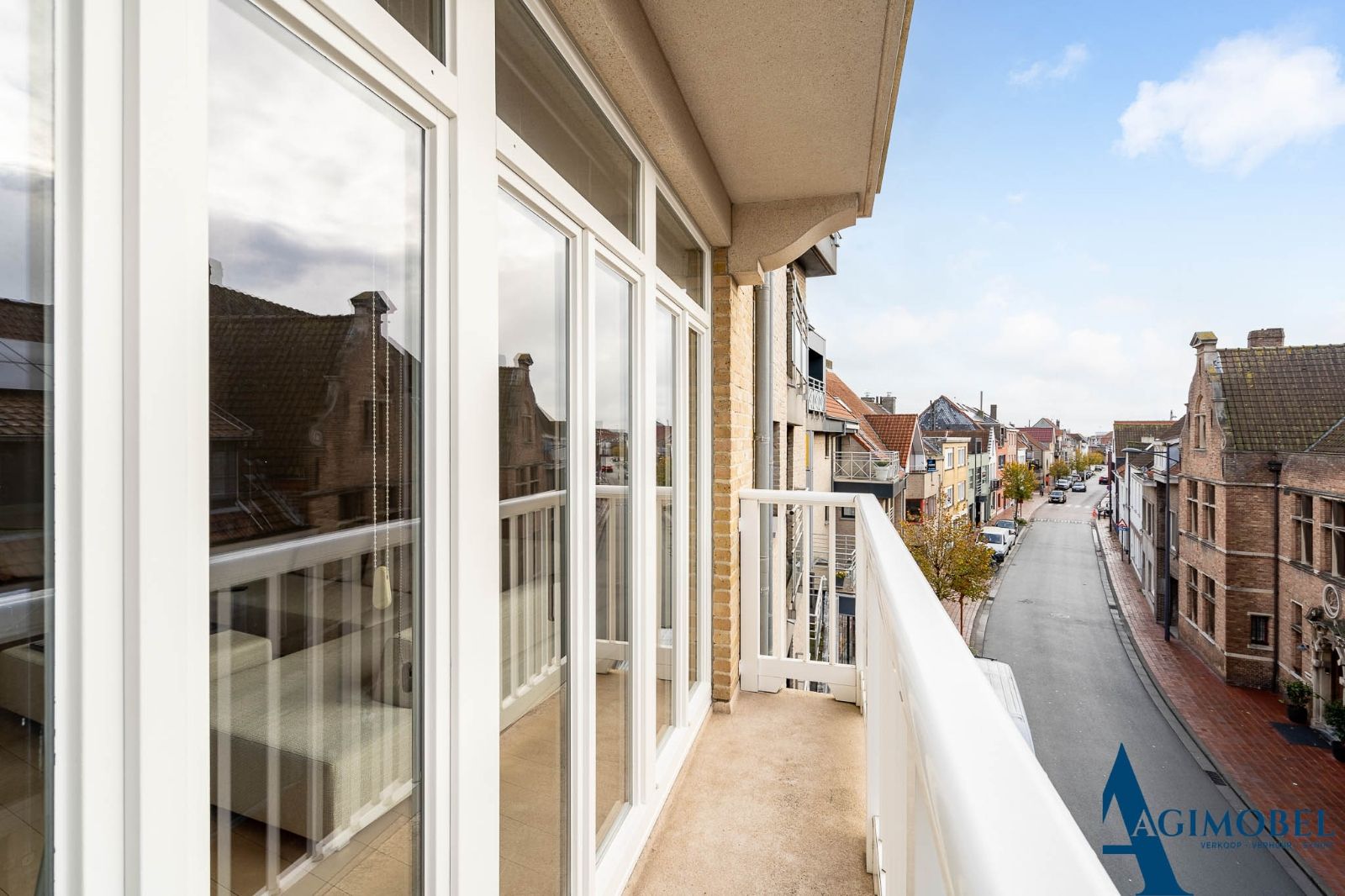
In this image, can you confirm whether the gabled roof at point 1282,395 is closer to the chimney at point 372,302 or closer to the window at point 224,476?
the chimney at point 372,302

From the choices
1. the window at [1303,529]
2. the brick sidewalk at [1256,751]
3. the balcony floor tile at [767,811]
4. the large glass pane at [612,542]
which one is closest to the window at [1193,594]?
the brick sidewalk at [1256,751]

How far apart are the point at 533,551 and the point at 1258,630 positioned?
53.7 feet

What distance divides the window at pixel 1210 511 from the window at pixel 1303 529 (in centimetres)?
178

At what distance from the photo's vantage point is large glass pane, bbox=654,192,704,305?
6.95 feet

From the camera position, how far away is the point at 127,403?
51cm

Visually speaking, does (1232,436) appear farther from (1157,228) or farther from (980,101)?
(1157,228)

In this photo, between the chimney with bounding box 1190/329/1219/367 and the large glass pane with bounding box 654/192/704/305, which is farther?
the chimney with bounding box 1190/329/1219/367

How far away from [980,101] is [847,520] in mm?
17417

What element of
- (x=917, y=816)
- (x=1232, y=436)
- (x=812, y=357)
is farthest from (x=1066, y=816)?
(x=1232, y=436)

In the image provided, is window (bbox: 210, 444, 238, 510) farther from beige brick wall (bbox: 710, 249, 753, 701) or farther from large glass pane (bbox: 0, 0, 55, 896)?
beige brick wall (bbox: 710, 249, 753, 701)

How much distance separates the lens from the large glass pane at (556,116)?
1.13 metres

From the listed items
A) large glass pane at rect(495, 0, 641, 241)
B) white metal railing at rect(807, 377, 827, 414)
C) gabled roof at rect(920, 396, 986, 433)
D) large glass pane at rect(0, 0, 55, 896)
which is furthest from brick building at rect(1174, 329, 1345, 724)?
gabled roof at rect(920, 396, 986, 433)

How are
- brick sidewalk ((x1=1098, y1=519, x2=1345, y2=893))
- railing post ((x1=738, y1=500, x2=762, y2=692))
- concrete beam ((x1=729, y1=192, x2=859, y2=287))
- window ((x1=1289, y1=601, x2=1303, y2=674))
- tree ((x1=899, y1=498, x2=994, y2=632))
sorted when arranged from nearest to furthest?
concrete beam ((x1=729, y1=192, x2=859, y2=287))
railing post ((x1=738, y1=500, x2=762, y2=692))
brick sidewalk ((x1=1098, y1=519, x2=1345, y2=893))
window ((x1=1289, y1=601, x2=1303, y2=674))
tree ((x1=899, y1=498, x2=994, y2=632))

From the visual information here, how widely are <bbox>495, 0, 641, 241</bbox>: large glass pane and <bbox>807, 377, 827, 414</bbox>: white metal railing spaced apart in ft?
22.7
